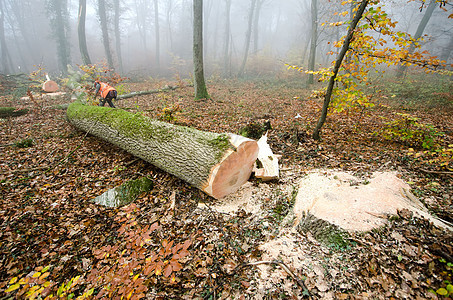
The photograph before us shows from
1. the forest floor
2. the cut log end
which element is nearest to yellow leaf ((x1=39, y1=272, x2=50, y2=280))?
the forest floor

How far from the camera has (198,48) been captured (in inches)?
343

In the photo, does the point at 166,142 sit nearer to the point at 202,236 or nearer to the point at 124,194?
the point at 124,194

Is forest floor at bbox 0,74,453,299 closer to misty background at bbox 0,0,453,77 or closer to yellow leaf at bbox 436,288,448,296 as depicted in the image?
yellow leaf at bbox 436,288,448,296

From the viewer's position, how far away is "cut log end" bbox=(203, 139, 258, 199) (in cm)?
291

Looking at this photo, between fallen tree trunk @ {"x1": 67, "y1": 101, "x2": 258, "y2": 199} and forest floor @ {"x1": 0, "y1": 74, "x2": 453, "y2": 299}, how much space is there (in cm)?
37

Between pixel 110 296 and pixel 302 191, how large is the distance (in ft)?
9.66

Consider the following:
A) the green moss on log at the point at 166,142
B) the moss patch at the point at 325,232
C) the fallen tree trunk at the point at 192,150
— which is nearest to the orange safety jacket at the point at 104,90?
the green moss on log at the point at 166,142

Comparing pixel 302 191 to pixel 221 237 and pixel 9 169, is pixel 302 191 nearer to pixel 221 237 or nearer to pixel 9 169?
pixel 221 237

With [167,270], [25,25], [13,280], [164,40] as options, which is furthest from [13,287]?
[25,25]

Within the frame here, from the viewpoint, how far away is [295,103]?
912cm

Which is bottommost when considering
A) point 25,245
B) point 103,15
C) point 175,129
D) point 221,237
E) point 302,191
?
point 25,245

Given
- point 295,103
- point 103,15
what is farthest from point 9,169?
point 103,15

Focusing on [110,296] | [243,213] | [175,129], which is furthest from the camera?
[175,129]

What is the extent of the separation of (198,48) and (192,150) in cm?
734
